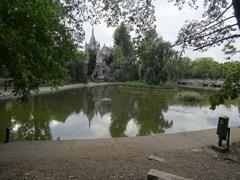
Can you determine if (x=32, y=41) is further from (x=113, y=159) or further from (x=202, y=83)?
(x=202, y=83)

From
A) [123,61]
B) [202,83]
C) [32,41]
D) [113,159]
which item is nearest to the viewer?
[32,41]

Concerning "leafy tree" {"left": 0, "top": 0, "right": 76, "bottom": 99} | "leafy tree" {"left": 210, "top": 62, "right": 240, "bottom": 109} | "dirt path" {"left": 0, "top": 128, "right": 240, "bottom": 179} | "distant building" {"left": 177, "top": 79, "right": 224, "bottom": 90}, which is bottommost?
"dirt path" {"left": 0, "top": 128, "right": 240, "bottom": 179}

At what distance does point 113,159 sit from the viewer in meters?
5.66

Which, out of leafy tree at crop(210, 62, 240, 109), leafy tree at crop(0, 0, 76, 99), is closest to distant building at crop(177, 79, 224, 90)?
leafy tree at crop(0, 0, 76, 99)

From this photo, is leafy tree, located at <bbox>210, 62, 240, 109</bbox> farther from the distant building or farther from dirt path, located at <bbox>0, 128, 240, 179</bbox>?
the distant building

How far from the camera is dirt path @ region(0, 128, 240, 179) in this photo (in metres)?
4.73

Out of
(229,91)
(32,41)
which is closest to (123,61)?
(32,41)

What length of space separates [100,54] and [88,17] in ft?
215

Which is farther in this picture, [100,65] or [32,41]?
[100,65]

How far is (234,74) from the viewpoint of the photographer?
417 centimetres

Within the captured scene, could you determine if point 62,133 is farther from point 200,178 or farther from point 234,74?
point 234,74

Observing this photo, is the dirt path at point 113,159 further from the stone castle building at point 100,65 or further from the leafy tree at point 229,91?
the stone castle building at point 100,65

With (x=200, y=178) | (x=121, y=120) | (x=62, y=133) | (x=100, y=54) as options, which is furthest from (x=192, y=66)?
(x=200, y=178)

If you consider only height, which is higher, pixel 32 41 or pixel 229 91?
pixel 32 41
